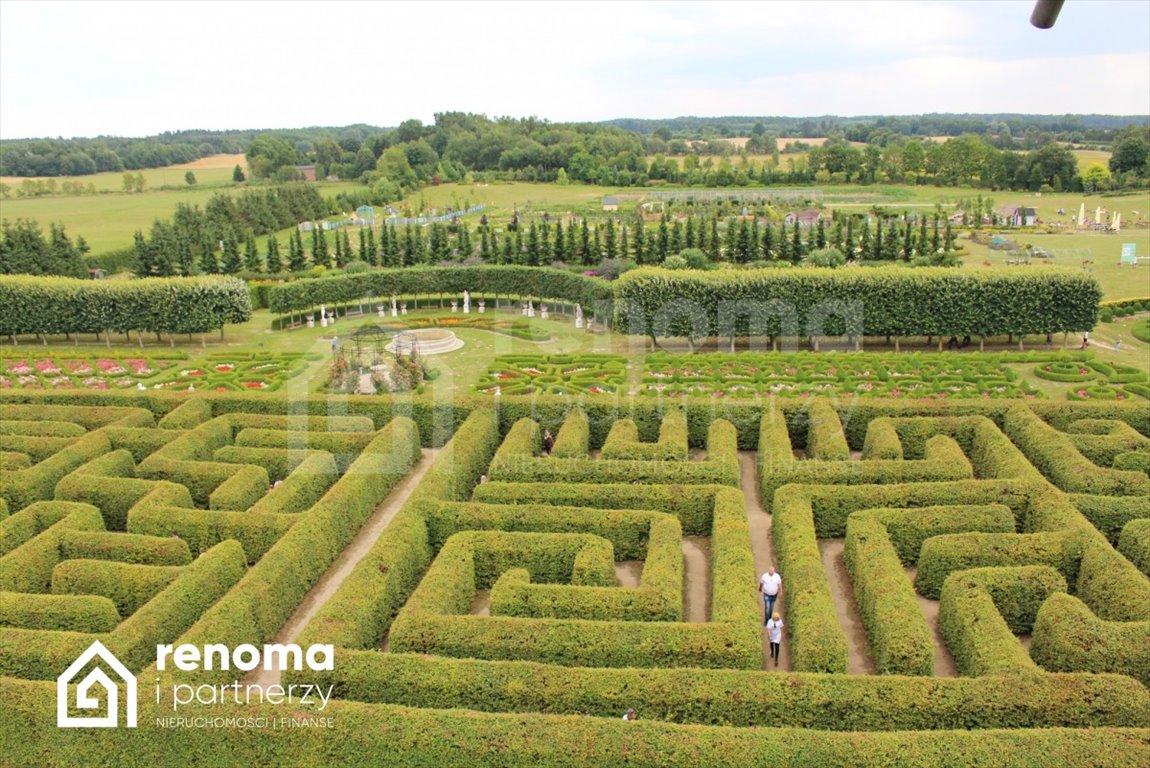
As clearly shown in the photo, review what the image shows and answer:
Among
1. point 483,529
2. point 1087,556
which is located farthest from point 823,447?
point 483,529

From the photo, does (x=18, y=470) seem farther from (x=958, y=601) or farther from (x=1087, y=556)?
(x=1087, y=556)

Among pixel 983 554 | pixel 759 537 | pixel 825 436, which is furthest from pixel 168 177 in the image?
pixel 983 554

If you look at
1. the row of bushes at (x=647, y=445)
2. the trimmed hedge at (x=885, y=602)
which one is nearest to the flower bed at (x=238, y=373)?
the row of bushes at (x=647, y=445)

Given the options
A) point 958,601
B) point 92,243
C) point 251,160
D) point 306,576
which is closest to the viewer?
point 958,601

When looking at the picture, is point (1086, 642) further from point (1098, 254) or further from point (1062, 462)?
point (1098, 254)

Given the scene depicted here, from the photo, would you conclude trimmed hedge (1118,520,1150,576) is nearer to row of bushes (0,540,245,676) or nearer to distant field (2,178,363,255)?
row of bushes (0,540,245,676)

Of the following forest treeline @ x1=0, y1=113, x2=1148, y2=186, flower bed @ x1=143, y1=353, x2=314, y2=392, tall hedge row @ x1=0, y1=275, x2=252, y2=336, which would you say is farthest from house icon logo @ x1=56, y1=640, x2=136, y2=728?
forest treeline @ x1=0, y1=113, x2=1148, y2=186
